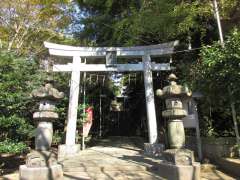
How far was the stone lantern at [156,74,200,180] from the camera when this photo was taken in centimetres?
745

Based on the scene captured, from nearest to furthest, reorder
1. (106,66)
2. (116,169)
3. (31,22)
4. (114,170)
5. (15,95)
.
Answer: (114,170)
(116,169)
(15,95)
(106,66)
(31,22)

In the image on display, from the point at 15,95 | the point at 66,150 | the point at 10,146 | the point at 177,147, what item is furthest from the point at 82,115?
the point at 177,147

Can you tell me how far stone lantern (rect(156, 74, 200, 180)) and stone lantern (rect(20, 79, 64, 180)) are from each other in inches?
120

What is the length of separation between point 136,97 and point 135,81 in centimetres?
167

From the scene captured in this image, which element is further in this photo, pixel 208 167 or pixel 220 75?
pixel 208 167

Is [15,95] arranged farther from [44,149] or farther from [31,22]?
[31,22]

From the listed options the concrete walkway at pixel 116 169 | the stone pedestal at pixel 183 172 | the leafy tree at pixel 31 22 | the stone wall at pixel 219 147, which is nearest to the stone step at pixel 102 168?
the concrete walkway at pixel 116 169

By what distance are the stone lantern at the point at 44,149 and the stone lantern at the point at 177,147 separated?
3.04 m

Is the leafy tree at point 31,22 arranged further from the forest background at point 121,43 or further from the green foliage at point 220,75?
the green foliage at point 220,75

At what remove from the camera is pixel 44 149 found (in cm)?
767

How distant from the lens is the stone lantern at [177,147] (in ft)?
24.5

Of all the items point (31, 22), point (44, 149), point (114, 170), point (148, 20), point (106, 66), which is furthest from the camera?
point (31, 22)

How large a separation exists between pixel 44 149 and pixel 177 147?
3673 millimetres

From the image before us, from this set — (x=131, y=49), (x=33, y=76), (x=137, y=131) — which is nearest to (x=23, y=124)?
(x=33, y=76)
